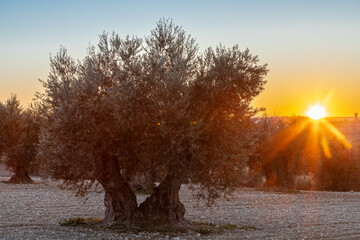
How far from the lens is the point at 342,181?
1962 inches

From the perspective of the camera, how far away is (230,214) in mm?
26484

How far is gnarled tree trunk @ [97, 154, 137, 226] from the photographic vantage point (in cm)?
1891

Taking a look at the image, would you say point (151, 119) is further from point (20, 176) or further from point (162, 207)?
point (20, 176)

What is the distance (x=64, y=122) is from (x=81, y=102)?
2.93 feet

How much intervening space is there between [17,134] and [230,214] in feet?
79.5

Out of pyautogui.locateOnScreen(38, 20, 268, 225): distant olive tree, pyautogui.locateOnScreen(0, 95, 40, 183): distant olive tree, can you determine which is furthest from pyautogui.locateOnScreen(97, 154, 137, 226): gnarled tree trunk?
pyautogui.locateOnScreen(0, 95, 40, 183): distant olive tree

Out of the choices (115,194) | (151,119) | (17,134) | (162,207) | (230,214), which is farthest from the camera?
(17,134)

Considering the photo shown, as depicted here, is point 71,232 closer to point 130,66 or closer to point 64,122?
point 64,122

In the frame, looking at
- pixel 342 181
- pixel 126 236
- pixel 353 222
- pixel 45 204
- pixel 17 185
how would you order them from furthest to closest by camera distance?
pixel 342 181 < pixel 17 185 < pixel 45 204 < pixel 353 222 < pixel 126 236

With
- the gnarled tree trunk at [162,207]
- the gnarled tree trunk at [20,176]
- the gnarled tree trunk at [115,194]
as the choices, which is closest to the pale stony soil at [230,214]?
the gnarled tree trunk at [115,194]

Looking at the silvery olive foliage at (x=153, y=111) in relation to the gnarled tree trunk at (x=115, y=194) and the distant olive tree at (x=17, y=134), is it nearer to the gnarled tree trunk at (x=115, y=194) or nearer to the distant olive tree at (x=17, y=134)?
the gnarled tree trunk at (x=115, y=194)

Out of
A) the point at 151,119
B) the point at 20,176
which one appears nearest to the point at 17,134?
the point at 20,176

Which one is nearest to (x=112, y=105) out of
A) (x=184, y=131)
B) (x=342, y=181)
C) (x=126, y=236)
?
(x=184, y=131)

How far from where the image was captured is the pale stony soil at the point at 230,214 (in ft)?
61.7
